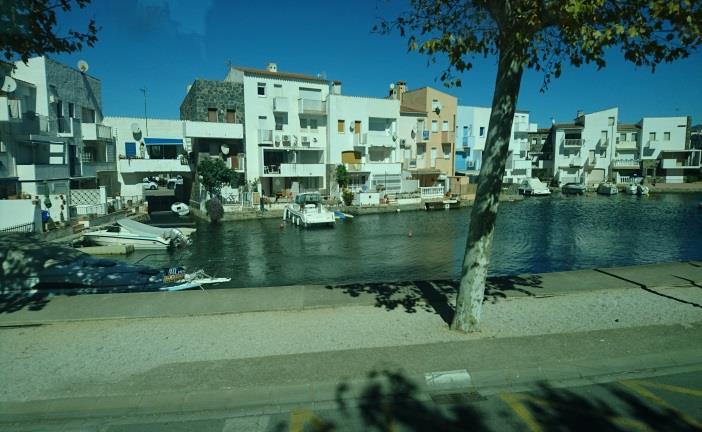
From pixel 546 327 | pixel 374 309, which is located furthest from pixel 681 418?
pixel 374 309

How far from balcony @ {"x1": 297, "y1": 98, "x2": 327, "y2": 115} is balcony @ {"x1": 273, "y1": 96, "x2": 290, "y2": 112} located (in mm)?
1677

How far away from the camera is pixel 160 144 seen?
40.2 metres

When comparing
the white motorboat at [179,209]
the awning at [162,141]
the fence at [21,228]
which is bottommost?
the white motorboat at [179,209]

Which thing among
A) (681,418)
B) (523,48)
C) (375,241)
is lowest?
(375,241)

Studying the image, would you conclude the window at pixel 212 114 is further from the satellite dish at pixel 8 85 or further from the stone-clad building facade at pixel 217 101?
the satellite dish at pixel 8 85

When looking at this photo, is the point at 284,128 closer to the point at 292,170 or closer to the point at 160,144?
the point at 292,170

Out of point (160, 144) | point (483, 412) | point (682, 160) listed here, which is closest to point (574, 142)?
Answer: point (682, 160)

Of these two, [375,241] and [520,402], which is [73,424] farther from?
[375,241]

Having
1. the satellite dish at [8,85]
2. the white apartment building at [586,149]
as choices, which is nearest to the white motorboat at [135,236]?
the satellite dish at [8,85]

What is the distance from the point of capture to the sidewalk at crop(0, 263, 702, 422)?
16.4 feet

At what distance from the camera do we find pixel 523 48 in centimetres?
579

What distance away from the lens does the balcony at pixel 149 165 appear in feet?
127

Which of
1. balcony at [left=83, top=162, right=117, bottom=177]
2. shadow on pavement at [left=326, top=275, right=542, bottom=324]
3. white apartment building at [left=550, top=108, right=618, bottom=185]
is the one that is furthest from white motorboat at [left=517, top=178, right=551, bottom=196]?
shadow on pavement at [left=326, top=275, right=542, bottom=324]

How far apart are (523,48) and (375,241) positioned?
21.3 m
